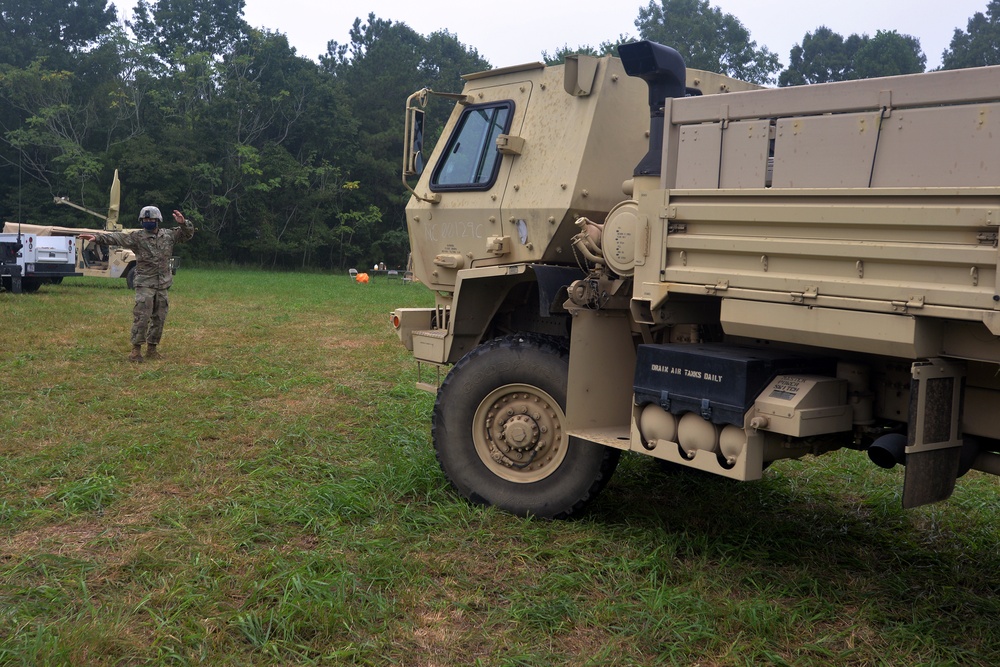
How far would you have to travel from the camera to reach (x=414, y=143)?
19.1 feet

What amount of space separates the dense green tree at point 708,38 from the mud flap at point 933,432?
61.5 metres

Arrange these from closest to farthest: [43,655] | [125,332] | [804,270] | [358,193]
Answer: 1. [43,655]
2. [804,270]
3. [125,332]
4. [358,193]

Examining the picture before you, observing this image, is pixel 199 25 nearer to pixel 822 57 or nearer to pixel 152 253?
pixel 822 57

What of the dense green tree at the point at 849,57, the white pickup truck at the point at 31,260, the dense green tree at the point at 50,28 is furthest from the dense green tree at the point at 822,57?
the white pickup truck at the point at 31,260

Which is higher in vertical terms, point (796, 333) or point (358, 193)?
point (358, 193)

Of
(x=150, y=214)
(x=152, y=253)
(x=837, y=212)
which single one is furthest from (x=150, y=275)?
(x=837, y=212)

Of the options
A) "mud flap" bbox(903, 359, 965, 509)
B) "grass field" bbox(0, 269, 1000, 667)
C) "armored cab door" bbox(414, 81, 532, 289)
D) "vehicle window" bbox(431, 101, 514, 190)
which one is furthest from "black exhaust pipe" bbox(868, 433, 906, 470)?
"vehicle window" bbox(431, 101, 514, 190)

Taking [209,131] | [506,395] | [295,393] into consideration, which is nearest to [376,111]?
[209,131]

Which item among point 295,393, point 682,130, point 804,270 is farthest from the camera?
point 295,393

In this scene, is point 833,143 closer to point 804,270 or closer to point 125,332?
point 804,270

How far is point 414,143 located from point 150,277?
620 cm

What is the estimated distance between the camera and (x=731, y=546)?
479cm

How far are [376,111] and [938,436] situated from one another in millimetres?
54578

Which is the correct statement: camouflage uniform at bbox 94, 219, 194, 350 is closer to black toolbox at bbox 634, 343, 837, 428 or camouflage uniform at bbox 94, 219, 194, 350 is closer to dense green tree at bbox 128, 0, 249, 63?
black toolbox at bbox 634, 343, 837, 428
